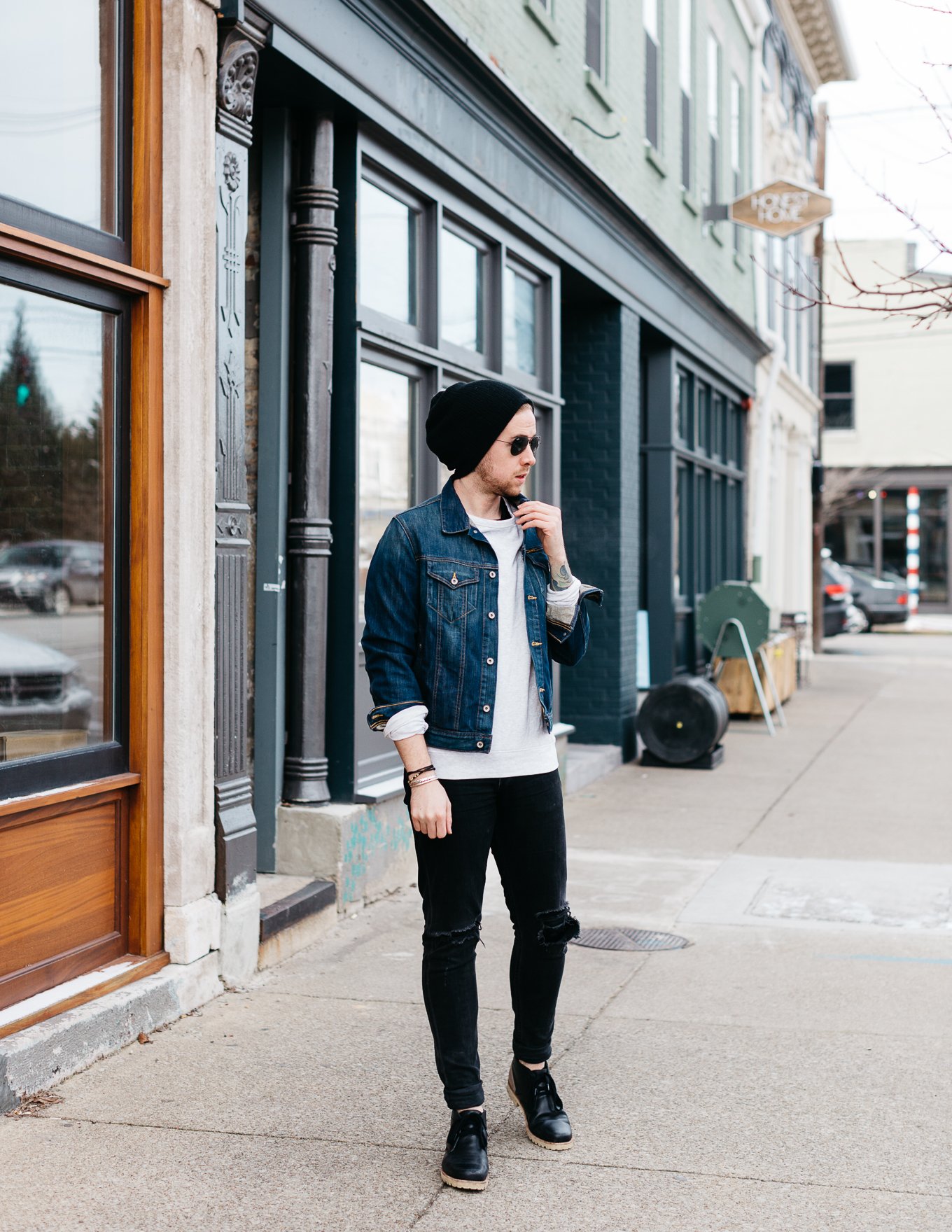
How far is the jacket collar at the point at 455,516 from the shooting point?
3613 millimetres

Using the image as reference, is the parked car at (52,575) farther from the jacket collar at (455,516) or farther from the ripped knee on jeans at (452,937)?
the ripped knee on jeans at (452,937)

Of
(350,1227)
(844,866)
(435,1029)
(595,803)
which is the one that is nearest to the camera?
(350,1227)

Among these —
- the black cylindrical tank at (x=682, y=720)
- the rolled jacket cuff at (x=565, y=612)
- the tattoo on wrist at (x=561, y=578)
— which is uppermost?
the tattoo on wrist at (x=561, y=578)

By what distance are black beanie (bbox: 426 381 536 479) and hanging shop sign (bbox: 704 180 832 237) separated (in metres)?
10.8

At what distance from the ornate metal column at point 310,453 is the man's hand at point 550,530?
2.56 meters

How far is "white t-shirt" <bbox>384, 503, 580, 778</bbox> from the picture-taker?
3.55 m

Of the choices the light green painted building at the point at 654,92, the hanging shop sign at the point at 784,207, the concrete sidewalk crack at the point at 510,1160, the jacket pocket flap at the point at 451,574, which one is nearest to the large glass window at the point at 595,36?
the light green painted building at the point at 654,92

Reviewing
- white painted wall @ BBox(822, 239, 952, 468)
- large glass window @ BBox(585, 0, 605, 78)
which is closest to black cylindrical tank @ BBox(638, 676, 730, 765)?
large glass window @ BBox(585, 0, 605, 78)

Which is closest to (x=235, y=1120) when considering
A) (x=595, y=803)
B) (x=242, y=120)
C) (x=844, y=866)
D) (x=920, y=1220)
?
(x=920, y=1220)

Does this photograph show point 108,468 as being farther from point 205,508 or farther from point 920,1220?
point 920,1220

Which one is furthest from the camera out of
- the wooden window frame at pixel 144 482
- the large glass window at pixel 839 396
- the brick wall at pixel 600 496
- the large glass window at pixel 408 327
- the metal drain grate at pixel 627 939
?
the large glass window at pixel 839 396

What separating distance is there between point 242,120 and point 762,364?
45.4ft

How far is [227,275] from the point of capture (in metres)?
5.11

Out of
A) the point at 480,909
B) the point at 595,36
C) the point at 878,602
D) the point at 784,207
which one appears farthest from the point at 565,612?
the point at 878,602
